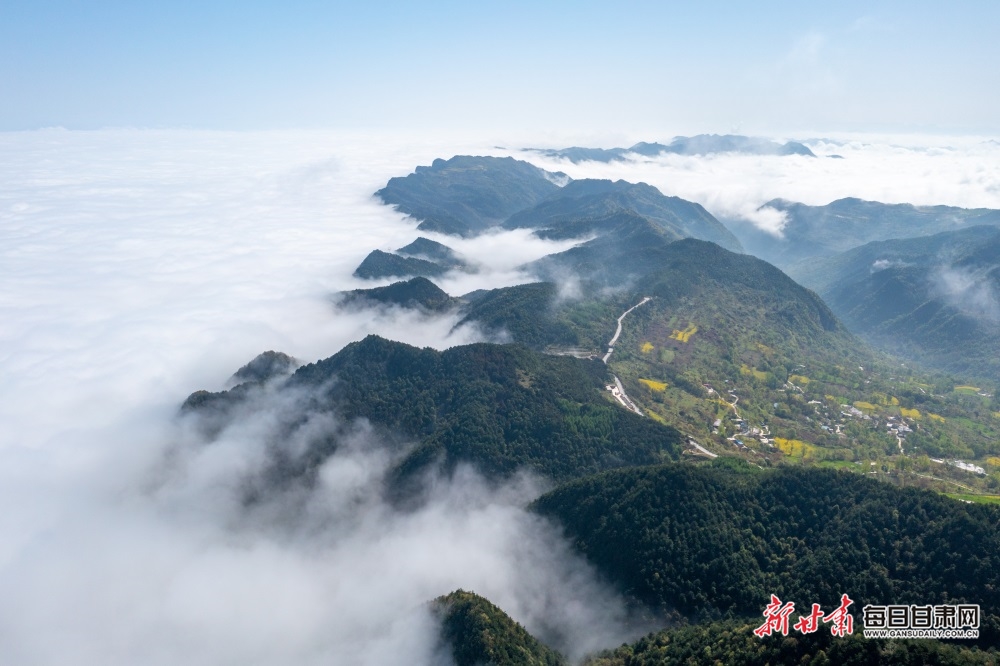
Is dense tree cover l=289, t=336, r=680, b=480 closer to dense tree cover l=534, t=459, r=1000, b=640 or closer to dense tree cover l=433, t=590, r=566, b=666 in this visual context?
dense tree cover l=534, t=459, r=1000, b=640

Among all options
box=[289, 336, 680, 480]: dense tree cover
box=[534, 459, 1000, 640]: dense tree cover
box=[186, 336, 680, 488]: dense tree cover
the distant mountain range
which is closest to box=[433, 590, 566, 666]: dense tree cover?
the distant mountain range

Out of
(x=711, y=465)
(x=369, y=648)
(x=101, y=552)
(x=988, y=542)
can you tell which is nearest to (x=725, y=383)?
(x=711, y=465)

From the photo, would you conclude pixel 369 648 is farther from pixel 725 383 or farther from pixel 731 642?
pixel 725 383

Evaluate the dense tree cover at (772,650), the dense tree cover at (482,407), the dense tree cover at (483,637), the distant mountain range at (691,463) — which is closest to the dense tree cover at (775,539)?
the distant mountain range at (691,463)

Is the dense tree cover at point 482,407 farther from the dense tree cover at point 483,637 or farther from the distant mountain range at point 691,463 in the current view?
the dense tree cover at point 483,637

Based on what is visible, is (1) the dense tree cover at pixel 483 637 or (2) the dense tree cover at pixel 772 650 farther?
(1) the dense tree cover at pixel 483 637
